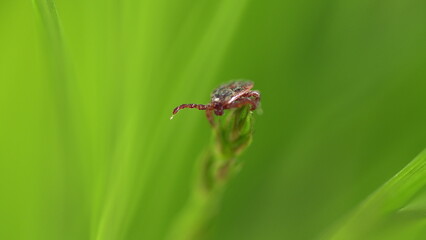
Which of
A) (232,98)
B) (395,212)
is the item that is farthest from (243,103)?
(395,212)

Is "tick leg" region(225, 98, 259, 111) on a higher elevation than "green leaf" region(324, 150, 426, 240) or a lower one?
higher

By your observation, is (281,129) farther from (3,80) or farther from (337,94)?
(3,80)

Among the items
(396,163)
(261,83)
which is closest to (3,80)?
(261,83)

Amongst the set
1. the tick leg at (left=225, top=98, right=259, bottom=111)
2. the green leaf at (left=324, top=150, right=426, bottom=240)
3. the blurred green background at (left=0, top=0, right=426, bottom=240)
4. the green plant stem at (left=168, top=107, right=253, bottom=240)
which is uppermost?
the blurred green background at (left=0, top=0, right=426, bottom=240)

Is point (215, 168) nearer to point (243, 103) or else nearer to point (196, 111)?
point (243, 103)

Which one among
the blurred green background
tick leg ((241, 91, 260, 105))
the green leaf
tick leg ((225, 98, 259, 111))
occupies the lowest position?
the green leaf
